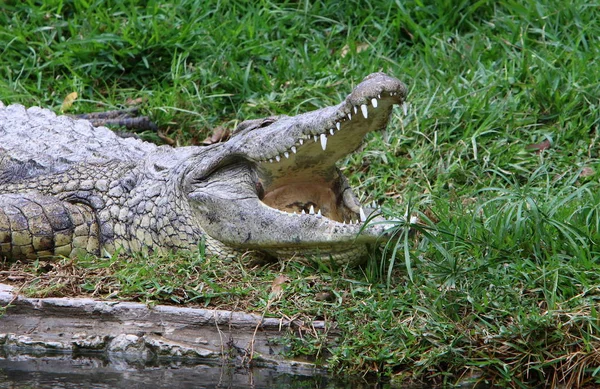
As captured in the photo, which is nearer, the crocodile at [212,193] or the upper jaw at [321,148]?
the upper jaw at [321,148]

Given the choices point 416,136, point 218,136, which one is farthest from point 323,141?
point 218,136

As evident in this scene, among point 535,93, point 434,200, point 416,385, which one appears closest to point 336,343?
point 416,385

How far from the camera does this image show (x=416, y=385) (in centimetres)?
403

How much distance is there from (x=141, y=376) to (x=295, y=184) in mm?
1377

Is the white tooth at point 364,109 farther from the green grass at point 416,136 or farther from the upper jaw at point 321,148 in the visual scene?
the green grass at point 416,136

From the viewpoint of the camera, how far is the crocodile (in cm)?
456

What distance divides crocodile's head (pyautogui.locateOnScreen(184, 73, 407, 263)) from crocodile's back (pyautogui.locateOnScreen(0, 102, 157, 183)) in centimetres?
94

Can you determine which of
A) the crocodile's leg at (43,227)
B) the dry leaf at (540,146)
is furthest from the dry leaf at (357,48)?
the crocodile's leg at (43,227)

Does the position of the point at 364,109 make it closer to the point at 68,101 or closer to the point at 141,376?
the point at 141,376

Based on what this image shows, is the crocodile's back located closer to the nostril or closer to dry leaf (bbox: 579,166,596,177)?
the nostril

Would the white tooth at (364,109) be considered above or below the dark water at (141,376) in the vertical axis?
above

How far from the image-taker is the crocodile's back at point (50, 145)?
570 cm

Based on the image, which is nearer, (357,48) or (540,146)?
(540,146)

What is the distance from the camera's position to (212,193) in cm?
499
